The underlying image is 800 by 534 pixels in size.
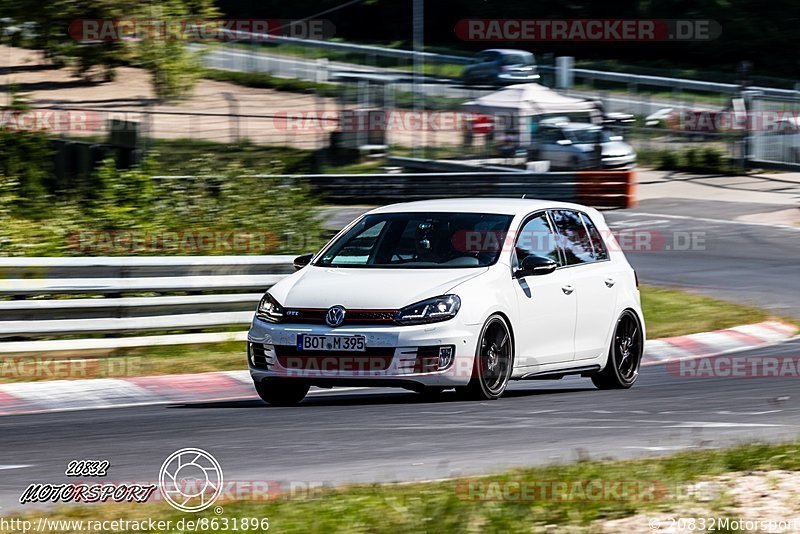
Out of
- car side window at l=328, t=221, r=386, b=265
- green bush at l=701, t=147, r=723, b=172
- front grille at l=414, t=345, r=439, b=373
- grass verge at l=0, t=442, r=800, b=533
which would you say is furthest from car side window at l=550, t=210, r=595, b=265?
green bush at l=701, t=147, r=723, b=172

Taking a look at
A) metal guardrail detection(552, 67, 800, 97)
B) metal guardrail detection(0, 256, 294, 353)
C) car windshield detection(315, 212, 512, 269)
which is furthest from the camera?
metal guardrail detection(552, 67, 800, 97)

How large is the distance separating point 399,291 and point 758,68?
182 feet

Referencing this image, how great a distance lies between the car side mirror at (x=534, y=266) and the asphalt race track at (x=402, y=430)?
954mm

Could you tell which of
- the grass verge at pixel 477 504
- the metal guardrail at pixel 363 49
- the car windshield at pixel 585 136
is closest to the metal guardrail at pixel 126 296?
the grass verge at pixel 477 504

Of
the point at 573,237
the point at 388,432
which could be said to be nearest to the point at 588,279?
the point at 573,237

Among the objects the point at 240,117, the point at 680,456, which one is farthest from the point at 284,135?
the point at 680,456

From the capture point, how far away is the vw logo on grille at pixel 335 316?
9.13 metres

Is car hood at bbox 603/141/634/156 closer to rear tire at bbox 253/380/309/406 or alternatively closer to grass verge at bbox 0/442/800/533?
rear tire at bbox 253/380/309/406

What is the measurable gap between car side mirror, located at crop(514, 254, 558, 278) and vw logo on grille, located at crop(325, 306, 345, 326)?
144cm

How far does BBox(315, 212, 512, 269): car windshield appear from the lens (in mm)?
9828

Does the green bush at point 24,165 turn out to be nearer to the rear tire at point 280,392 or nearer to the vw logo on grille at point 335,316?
the rear tire at point 280,392

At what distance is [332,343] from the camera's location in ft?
29.9

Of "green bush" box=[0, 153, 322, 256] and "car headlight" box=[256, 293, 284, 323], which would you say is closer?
"car headlight" box=[256, 293, 284, 323]

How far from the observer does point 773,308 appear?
17547mm
